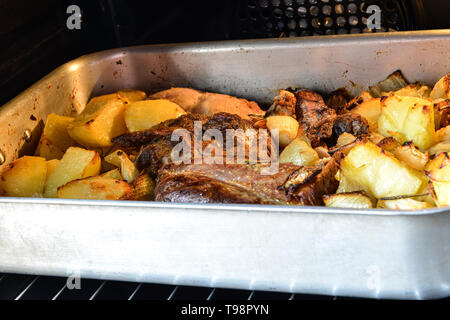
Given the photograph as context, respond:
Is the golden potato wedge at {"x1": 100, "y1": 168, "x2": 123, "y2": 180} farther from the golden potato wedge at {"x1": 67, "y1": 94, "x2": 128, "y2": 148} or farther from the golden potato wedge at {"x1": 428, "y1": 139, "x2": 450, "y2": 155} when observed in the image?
the golden potato wedge at {"x1": 428, "y1": 139, "x2": 450, "y2": 155}

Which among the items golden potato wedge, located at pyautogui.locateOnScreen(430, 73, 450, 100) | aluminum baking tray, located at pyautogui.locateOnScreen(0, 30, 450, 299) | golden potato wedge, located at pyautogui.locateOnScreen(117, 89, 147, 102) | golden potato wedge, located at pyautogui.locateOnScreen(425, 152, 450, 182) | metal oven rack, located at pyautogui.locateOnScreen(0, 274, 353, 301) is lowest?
metal oven rack, located at pyautogui.locateOnScreen(0, 274, 353, 301)

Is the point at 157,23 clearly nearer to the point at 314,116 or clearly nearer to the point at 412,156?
the point at 314,116

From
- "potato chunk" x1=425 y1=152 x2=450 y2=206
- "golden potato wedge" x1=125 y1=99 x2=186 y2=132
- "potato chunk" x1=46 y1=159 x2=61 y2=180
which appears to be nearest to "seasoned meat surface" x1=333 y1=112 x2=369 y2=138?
"potato chunk" x1=425 y1=152 x2=450 y2=206

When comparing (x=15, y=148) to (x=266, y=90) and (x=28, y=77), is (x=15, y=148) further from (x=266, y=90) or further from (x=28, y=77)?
(x=266, y=90)

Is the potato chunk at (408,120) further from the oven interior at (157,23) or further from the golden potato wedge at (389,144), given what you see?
the oven interior at (157,23)

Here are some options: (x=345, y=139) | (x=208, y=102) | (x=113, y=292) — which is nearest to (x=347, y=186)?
(x=345, y=139)

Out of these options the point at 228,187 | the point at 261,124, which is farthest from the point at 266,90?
the point at 228,187

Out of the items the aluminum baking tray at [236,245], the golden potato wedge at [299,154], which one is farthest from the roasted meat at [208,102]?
the aluminum baking tray at [236,245]
